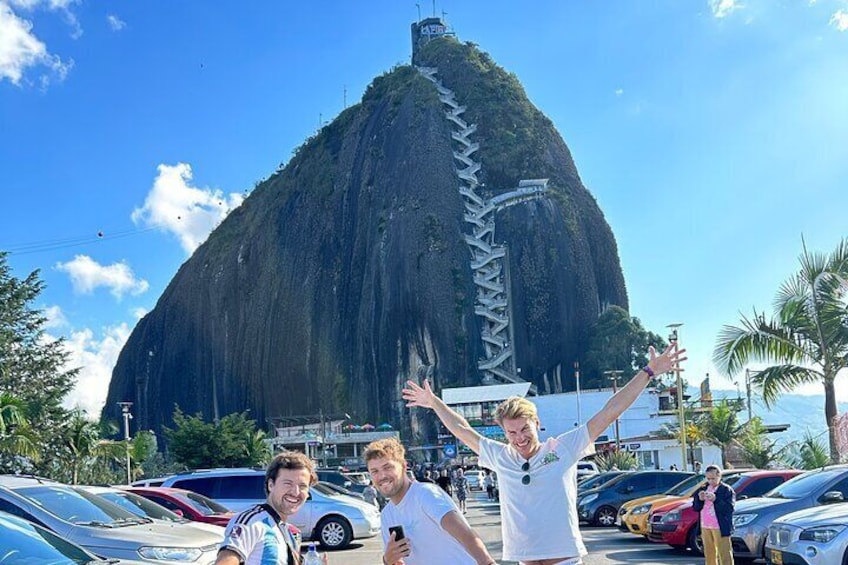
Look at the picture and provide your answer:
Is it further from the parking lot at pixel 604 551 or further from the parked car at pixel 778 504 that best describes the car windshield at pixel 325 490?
the parked car at pixel 778 504

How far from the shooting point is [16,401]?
23297 millimetres

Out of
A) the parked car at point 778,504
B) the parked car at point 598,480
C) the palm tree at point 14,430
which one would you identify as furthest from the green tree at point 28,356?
the parked car at point 778,504

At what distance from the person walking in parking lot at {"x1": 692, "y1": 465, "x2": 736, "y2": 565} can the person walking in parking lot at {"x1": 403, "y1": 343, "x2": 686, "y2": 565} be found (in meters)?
6.58

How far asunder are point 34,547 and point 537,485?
3313 mm

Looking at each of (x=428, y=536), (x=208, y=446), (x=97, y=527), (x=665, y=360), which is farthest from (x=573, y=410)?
(x=428, y=536)

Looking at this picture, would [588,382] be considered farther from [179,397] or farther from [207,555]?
[207,555]

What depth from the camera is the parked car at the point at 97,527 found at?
26.8 feet

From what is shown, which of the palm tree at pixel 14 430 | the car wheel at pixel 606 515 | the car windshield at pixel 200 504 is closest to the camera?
the car windshield at pixel 200 504

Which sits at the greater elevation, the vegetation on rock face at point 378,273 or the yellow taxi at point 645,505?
the vegetation on rock face at point 378,273

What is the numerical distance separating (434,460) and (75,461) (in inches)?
1832

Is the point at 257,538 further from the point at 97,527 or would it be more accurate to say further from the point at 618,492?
the point at 618,492

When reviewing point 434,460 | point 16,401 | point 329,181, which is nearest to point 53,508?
point 16,401

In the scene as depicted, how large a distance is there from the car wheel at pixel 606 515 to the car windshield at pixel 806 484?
8811mm

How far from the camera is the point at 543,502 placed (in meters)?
4.37
